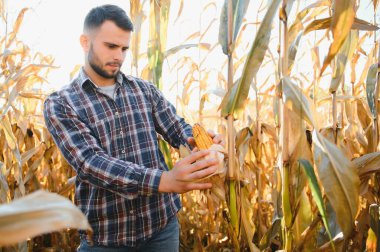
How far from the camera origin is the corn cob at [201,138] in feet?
3.37

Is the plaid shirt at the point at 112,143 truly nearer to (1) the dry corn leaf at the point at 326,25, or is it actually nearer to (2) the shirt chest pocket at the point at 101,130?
(2) the shirt chest pocket at the point at 101,130

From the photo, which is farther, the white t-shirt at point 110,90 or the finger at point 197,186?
the white t-shirt at point 110,90

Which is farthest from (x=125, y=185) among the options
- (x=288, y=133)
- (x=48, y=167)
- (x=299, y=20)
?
(x=48, y=167)

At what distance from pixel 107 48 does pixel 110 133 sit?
0.94 ft

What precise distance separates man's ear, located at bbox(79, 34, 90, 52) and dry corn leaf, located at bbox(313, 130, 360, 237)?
2.97 feet

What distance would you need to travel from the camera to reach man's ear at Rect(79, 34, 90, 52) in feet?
4.71

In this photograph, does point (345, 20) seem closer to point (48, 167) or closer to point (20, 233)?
point (20, 233)

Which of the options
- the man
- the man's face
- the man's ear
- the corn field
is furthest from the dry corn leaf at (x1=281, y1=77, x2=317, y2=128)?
the man's ear

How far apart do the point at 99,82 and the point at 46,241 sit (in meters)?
1.27

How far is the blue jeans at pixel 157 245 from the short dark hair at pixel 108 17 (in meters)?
0.72

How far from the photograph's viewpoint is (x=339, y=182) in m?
0.90

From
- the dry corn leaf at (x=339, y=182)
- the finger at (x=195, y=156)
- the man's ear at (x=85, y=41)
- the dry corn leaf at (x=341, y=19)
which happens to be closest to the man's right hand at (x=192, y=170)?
the finger at (x=195, y=156)

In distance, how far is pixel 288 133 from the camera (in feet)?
3.25

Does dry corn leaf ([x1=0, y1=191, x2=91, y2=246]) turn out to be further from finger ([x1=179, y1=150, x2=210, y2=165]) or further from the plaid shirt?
the plaid shirt
